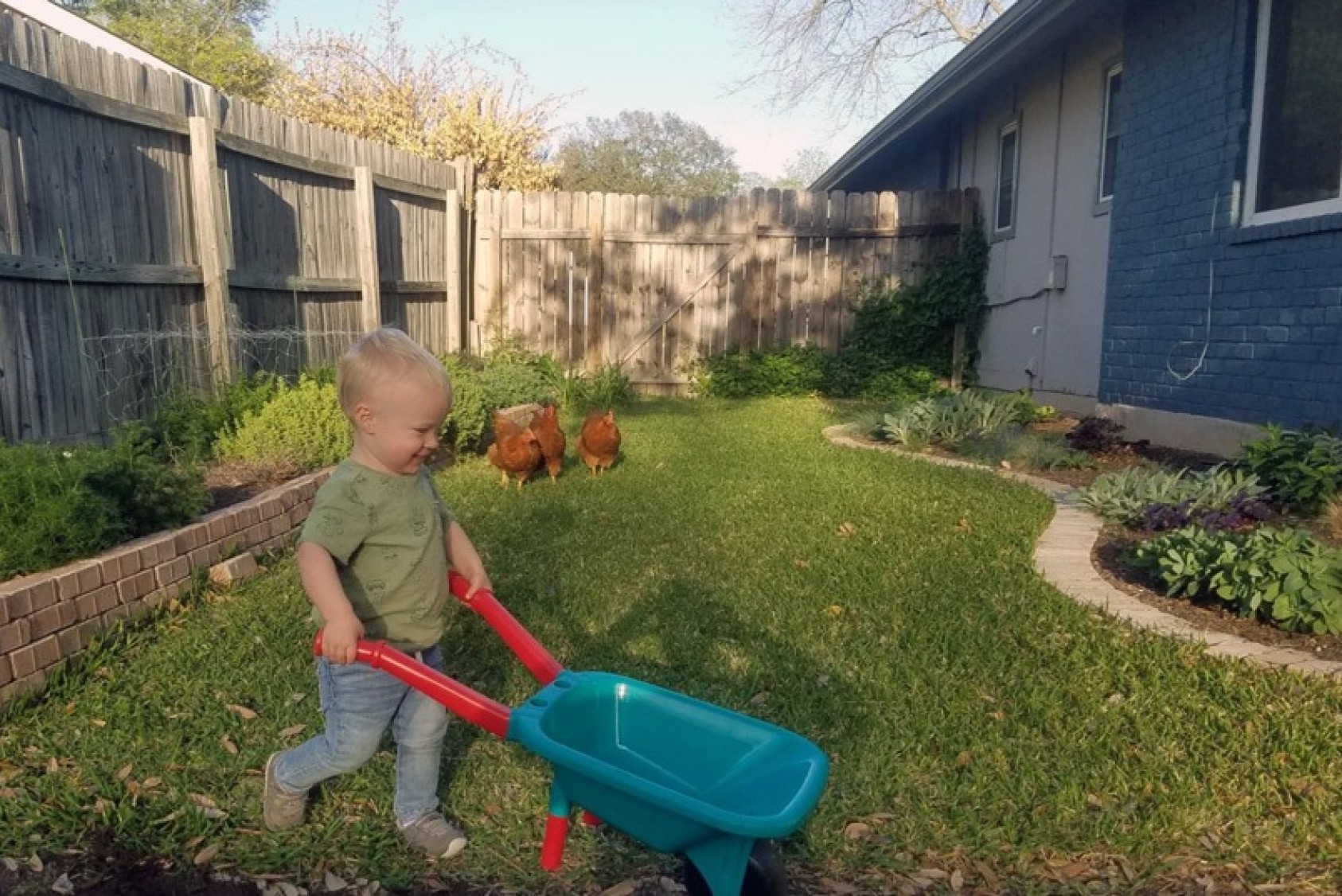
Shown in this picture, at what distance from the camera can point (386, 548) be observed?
258 cm

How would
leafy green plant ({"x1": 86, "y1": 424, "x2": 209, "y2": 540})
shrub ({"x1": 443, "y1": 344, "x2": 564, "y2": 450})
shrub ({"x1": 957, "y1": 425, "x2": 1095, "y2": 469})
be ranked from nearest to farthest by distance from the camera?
leafy green plant ({"x1": 86, "y1": 424, "x2": 209, "y2": 540})
shrub ({"x1": 957, "y1": 425, "x2": 1095, "y2": 469})
shrub ({"x1": 443, "y1": 344, "x2": 564, "y2": 450})

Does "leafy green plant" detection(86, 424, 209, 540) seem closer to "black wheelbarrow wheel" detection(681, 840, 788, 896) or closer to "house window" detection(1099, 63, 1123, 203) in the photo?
"black wheelbarrow wheel" detection(681, 840, 788, 896)

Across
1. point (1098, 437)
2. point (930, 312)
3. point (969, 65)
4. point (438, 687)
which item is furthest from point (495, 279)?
point (438, 687)

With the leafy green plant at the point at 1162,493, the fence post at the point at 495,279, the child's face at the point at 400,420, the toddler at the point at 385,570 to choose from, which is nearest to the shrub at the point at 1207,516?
the leafy green plant at the point at 1162,493

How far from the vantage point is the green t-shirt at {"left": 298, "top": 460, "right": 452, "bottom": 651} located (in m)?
2.48

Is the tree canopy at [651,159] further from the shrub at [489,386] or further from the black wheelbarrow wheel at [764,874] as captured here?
the black wheelbarrow wheel at [764,874]

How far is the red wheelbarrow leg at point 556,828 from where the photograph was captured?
213 cm

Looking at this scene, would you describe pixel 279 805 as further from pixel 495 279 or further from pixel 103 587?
pixel 495 279

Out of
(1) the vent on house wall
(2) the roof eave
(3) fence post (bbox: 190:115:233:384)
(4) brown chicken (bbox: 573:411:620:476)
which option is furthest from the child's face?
(1) the vent on house wall

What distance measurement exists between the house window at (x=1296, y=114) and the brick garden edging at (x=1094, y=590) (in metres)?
2.65

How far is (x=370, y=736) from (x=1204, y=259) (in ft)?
24.3

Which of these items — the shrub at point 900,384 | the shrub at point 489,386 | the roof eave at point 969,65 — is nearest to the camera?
the shrub at point 489,386

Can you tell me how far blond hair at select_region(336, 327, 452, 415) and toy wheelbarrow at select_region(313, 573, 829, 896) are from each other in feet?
2.16

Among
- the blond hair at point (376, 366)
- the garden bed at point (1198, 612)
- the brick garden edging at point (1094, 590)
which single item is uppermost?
the blond hair at point (376, 366)
